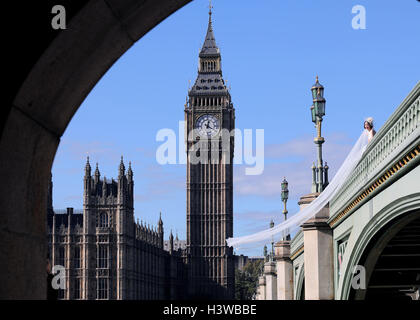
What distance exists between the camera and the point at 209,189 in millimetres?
135750

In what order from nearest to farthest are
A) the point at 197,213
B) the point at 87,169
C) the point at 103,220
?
1. the point at 103,220
2. the point at 87,169
3. the point at 197,213

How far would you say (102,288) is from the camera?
103 metres

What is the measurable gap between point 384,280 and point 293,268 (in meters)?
10.3

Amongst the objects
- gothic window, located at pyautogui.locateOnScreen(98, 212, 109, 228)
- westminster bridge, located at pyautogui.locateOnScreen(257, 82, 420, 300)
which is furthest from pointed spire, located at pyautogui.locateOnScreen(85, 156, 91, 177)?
westminster bridge, located at pyautogui.locateOnScreen(257, 82, 420, 300)

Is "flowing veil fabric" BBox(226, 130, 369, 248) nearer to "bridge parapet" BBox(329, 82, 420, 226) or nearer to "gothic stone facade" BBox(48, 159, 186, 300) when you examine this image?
"bridge parapet" BBox(329, 82, 420, 226)

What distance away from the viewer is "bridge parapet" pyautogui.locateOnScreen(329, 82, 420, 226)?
10539 millimetres

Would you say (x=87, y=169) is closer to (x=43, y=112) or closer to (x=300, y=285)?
(x=300, y=285)

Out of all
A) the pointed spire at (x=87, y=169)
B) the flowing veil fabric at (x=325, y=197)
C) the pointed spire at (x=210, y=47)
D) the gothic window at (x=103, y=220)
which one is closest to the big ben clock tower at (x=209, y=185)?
the pointed spire at (x=210, y=47)

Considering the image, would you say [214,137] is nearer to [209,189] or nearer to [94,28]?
[209,189]

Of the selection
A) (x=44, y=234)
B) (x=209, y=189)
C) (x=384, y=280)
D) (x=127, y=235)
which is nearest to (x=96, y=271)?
(x=127, y=235)

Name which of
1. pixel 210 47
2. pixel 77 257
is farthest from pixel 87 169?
pixel 210 47

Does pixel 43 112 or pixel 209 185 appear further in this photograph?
pixel 209 185

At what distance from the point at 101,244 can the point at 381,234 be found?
9084cm

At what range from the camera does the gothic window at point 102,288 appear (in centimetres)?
10306
